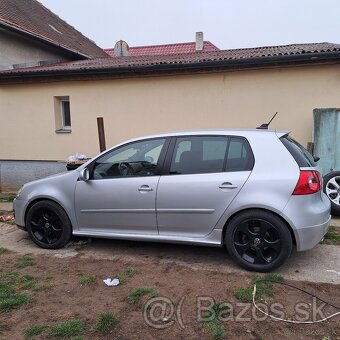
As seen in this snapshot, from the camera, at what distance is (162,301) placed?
349 cm

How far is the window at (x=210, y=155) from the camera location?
166 inches

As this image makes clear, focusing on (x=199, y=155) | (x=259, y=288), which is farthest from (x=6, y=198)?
(x=259, y=288)

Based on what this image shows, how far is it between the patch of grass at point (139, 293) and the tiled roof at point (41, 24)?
9.22m

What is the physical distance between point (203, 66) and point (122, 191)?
4267mm

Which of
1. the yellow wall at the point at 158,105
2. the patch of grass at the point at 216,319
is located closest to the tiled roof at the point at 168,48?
the yellow wall at the point at 158,105

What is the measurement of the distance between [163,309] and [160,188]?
1.49 metres

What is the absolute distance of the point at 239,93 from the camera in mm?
7797

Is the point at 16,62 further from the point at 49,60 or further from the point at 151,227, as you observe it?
the point at 151,227

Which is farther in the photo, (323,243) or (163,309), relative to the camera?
(323,243)

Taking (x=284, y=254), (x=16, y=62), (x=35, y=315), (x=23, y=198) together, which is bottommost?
(x=35, y=315)

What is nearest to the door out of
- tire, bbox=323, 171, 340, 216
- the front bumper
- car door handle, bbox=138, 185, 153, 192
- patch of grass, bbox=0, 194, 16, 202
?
tire, bbox=323, 171, 340, 216

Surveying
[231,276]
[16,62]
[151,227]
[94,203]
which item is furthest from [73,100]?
[231,276]

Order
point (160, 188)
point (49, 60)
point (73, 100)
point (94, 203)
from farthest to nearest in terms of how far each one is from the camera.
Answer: point (49, 60)
point (73, 100)
point (94, 203)
point (160, 188)

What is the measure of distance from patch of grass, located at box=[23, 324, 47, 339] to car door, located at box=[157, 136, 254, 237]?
1.82 m
